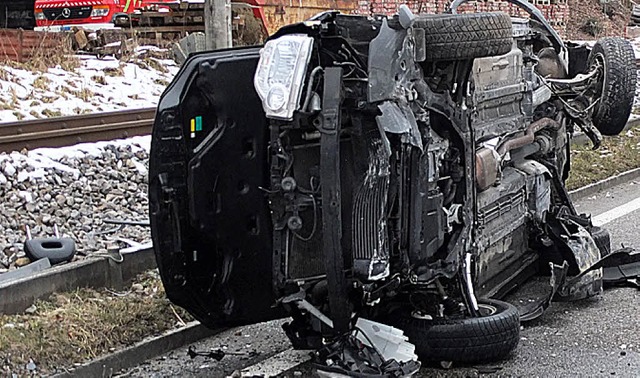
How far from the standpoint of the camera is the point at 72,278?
5.32 meters

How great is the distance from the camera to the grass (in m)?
4.47

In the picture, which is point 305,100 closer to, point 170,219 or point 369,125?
point 369,125

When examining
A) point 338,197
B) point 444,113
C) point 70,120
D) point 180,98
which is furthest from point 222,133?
point 70,120

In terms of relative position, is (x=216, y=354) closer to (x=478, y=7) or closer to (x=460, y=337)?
(x=460, y=337)

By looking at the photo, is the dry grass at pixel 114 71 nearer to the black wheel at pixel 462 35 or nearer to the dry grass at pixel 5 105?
the dry grass at pixel 5 105

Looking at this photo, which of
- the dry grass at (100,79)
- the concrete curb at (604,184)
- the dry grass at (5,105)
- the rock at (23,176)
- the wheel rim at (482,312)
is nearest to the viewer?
the wheel rim at (482,312)

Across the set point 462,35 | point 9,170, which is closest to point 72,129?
point 9,170

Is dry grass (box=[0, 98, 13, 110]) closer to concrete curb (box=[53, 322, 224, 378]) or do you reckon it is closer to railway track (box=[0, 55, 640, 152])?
railway track (box=[0, 55, 640, 152])

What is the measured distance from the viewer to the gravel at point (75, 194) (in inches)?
262

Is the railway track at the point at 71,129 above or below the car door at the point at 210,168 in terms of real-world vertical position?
below

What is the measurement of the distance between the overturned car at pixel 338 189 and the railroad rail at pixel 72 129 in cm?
463

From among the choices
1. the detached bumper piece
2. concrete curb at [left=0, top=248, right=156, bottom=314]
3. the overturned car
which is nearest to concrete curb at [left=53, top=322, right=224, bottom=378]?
the overturned car

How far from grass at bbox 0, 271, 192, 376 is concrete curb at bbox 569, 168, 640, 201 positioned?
16.6 ft

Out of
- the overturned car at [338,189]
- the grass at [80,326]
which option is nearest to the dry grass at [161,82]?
the grass at [80,326]
